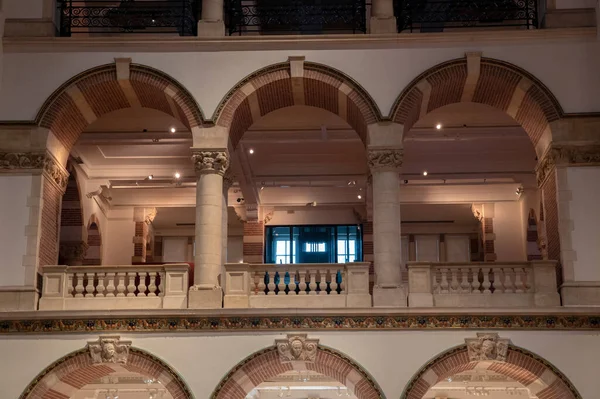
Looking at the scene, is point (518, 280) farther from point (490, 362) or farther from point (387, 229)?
point (387, 229)

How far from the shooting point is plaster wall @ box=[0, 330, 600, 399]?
15039 millimetres

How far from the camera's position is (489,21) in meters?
17.0

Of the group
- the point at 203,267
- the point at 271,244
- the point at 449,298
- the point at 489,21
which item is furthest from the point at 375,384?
the point at 271,244

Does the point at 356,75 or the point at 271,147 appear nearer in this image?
the point at 356,75

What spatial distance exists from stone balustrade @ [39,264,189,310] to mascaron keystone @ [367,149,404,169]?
3353mm

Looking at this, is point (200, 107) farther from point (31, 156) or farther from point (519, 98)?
point (519, 98)

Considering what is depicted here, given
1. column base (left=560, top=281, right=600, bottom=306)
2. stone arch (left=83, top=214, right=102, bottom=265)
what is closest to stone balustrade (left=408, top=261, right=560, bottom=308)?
column base (left=560, top=281, right=600, bottom=306)

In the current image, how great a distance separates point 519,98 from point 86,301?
7.46 metres

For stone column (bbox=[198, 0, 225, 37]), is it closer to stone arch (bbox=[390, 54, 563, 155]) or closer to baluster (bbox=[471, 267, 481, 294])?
stone arch (bbox=[390, 54, 563, 155])

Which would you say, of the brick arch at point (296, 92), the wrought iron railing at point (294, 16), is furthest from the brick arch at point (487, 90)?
the wrought iron railing at point (294, 16)

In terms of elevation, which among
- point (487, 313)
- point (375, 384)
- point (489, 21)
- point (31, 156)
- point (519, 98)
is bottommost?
point (375, 384)

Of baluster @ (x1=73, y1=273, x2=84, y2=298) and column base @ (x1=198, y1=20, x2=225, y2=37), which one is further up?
column base @ (x1=198, y1=20, x2=225, y2=37)

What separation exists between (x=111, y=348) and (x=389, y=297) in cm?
418

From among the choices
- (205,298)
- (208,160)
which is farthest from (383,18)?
(205,298)
